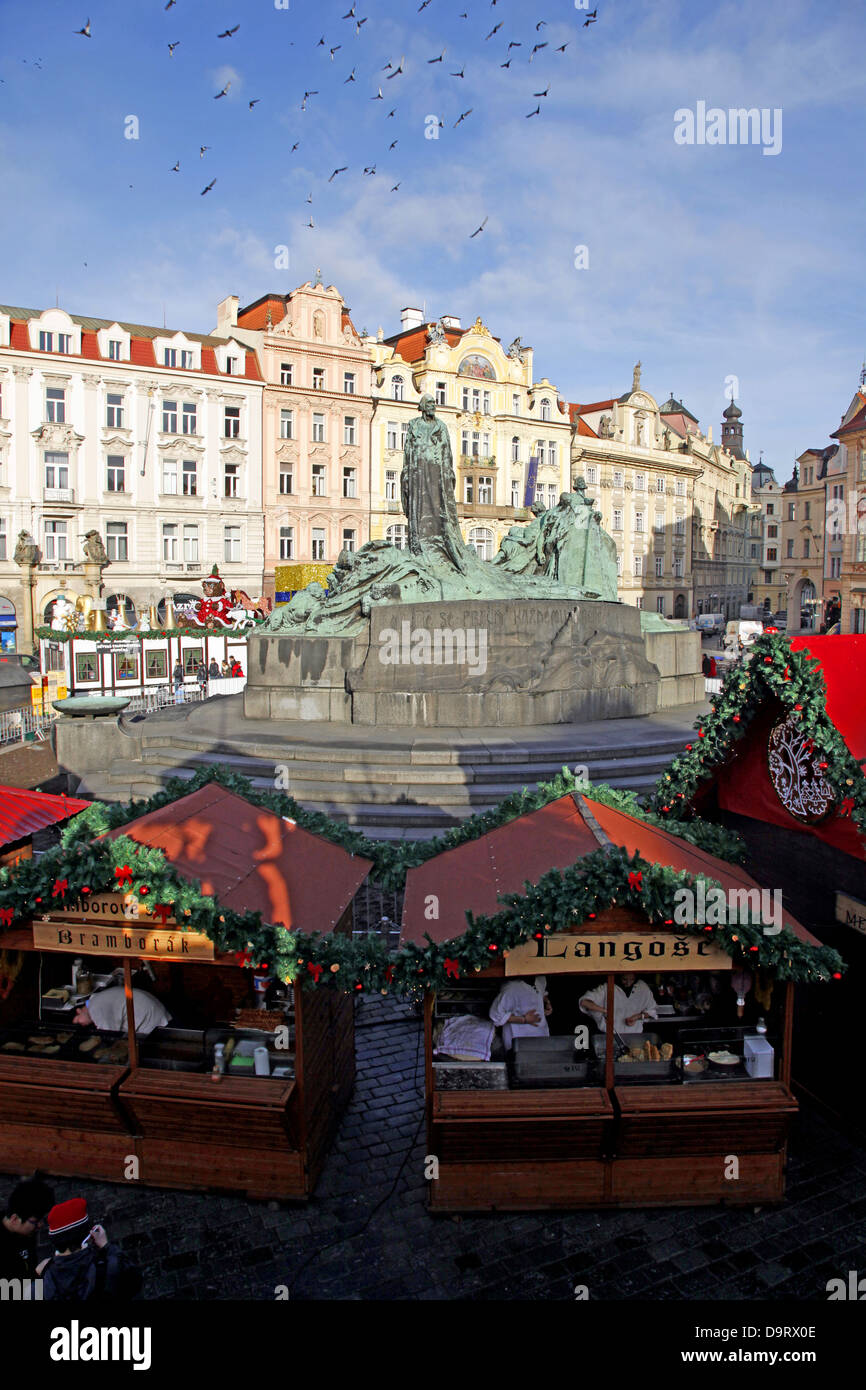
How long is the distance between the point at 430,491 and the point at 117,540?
83.7ft

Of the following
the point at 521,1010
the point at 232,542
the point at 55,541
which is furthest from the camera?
the point at 232,542

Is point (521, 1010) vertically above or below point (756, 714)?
below

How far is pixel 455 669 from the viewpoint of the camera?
1658 cm

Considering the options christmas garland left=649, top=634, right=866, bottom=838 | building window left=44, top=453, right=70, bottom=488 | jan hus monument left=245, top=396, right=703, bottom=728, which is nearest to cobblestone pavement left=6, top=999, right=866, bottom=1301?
christmas garland left=649, top=634, right=866, bottom=838

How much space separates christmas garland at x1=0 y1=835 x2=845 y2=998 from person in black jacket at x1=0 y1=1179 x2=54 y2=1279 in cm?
140

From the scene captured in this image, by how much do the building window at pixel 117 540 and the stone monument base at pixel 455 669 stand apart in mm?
24949

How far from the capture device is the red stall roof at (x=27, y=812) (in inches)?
266

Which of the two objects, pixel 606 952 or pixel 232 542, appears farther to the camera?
pixel 232 542

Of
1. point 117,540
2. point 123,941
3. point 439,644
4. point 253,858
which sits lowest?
point 123,941

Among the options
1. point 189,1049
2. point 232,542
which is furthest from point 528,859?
point 232,542

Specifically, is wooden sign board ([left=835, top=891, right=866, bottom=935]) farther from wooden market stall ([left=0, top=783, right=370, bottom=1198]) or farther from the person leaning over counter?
the person leaning over counter

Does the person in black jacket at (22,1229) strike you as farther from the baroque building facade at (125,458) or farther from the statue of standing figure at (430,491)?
the baroque building facade at (125,458)

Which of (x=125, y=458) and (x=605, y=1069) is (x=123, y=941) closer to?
(x=605, y=1069)
